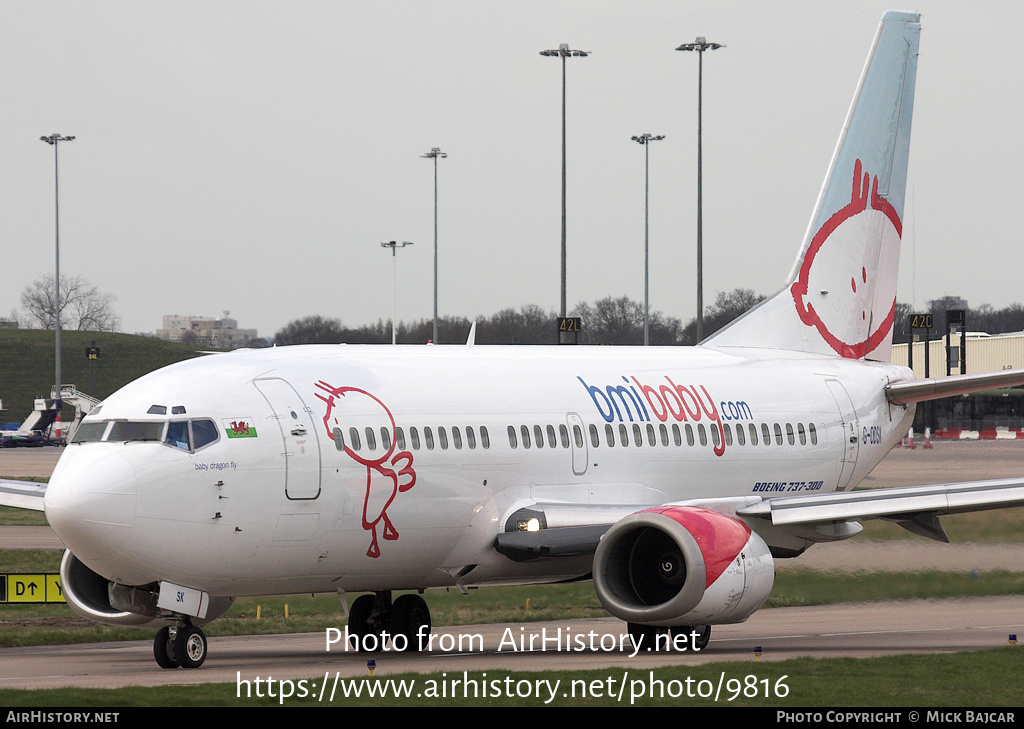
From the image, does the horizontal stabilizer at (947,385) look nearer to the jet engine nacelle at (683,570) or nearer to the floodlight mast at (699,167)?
the jet engine nacelle at (683,570)

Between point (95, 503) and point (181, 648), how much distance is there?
2.63 metres

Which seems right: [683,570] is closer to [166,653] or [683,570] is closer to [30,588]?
[166,653]

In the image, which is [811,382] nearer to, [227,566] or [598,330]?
[227,566]

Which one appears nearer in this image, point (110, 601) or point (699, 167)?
point (110, 601)

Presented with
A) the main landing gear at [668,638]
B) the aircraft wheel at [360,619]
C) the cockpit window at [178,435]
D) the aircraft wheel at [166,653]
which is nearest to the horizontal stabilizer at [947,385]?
the main landing gear at [668,638]

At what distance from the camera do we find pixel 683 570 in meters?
20.8

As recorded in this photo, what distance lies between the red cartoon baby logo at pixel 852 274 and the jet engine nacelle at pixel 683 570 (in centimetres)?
930

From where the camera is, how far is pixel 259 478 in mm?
19391

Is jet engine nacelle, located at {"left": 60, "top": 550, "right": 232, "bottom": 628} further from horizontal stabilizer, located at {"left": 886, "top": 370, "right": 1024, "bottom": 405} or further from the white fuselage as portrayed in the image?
horizontal stabilizer, located at {"left": 886, "top": 370, "right": 1024, "bottom": 405}

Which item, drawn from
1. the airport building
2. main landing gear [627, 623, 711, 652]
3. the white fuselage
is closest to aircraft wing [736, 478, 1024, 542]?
main landing gear [627, 623, 711, 652]

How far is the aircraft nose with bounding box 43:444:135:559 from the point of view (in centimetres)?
1834

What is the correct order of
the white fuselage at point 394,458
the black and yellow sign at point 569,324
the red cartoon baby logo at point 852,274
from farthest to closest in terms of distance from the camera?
the black and yellow sign at point 569,324 → the red cartoon baby logo at point 852,274 → the white fuselage at point 394,458

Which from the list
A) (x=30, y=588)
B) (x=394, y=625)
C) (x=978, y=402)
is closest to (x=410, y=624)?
(x=394, y=625)

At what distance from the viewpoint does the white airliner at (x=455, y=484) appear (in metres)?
19.1
